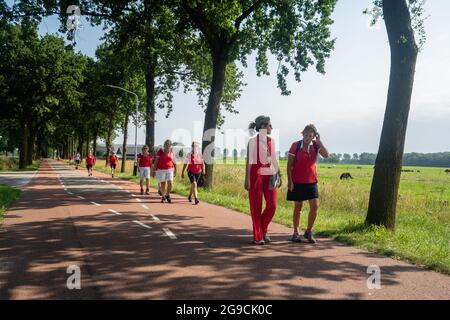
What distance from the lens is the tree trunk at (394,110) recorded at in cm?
934

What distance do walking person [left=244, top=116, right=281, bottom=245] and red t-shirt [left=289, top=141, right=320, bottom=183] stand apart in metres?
0.50

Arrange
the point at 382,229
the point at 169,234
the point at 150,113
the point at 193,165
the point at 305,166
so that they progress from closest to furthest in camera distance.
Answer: the point at 305,166 → the point at 169,234 → the point at 382,229 → the point at 193,165 → the point at 150,113

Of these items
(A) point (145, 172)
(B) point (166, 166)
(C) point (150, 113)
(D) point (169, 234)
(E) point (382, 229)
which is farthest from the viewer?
(C) point (150, 113)

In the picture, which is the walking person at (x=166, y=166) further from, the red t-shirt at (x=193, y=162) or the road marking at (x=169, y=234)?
the road marking at (x=169, y=234)

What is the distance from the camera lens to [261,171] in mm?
7590

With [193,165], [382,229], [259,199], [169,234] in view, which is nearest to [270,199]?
[259,199]

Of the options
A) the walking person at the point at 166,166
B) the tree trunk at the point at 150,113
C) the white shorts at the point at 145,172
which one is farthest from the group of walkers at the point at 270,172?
the tree trunk at the point at 150,113

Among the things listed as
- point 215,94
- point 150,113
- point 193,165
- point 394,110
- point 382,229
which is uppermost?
point 150,113

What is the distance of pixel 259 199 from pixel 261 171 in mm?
475

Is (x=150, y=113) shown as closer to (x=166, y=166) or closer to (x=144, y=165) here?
(x=144, y=165)
